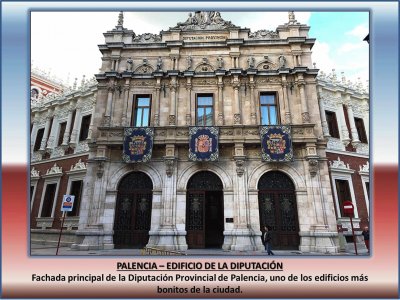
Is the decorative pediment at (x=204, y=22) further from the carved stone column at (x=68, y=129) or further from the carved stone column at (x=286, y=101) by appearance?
the carved stone column at (x=68, y=129)

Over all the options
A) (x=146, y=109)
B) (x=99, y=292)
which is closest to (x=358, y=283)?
(x=99, y=292)

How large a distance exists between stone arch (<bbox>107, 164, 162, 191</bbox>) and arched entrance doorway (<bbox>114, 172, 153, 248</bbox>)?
26cm

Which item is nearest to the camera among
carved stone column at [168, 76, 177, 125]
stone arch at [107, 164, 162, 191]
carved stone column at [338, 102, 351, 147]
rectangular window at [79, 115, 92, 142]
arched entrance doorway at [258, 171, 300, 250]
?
arched entrance doorway at [258, 171, 300, 250]

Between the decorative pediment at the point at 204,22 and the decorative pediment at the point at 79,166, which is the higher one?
the decorative pediment at the point at 204,22

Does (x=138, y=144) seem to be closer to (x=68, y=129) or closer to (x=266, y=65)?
(x=68, y=129)

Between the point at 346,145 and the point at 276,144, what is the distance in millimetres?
6685

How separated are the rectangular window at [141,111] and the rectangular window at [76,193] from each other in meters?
5.97

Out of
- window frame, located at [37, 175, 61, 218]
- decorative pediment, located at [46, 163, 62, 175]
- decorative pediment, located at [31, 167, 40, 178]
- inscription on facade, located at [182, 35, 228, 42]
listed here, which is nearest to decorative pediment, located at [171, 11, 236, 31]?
inscription on facade, located at [182, 35, 228, 42]

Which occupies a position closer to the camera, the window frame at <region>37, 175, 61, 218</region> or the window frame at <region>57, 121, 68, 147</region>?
the window frame at <region>37, 175, 61, 218</region>

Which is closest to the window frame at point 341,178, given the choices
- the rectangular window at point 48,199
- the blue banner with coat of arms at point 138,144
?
the blue banner with coat of arms at point 138,144

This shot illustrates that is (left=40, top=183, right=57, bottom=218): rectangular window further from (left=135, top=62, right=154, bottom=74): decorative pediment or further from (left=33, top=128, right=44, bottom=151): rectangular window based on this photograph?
(left=135, top=62, right=154, bottom=74): decorative pediment

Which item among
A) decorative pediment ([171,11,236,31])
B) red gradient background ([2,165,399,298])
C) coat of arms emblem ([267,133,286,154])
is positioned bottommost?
red gradient background ([2,165,399,298])

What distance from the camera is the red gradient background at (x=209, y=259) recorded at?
625 centimetres

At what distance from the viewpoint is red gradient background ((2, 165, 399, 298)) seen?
6.25m
